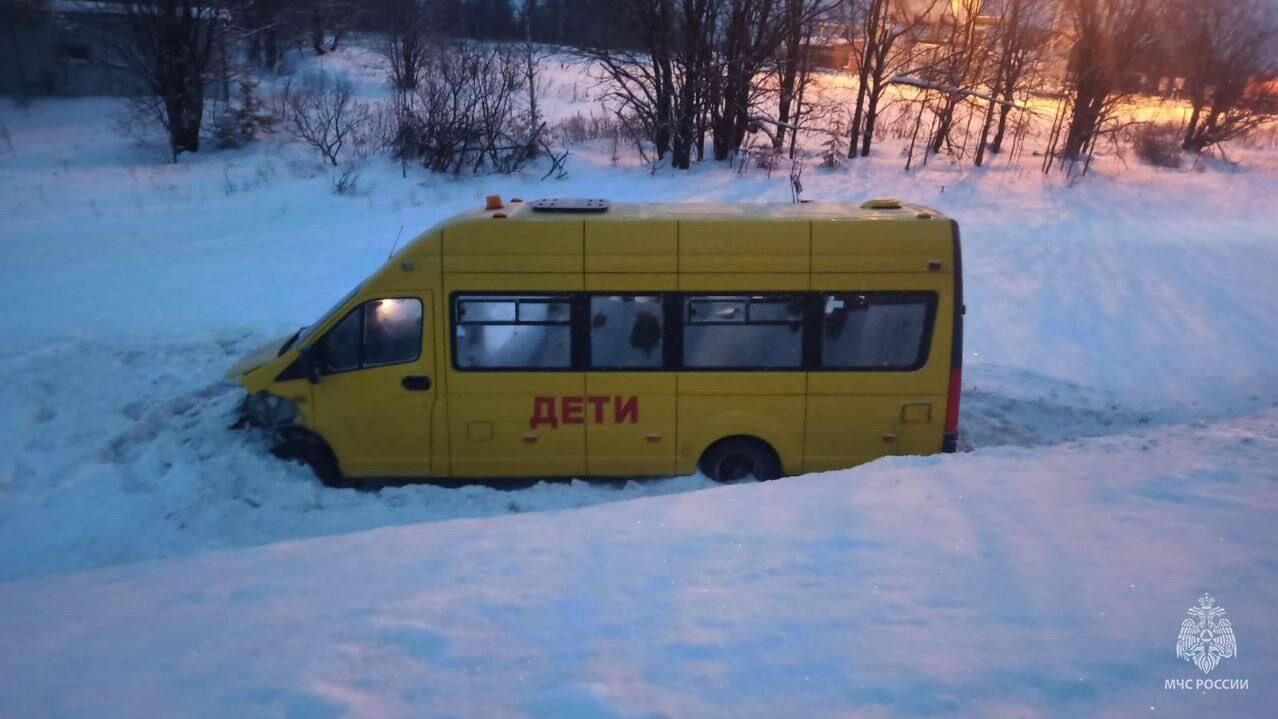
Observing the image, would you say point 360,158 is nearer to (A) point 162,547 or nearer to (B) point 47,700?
(A) point 162,547

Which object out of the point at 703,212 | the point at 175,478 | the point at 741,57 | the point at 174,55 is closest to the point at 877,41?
the point at 741,57

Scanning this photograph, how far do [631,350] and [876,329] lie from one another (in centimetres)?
199

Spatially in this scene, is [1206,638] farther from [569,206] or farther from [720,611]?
[569,206]

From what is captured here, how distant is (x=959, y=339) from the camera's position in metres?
7.44

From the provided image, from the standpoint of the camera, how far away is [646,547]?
524cm

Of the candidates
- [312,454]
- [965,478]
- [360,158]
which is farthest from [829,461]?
[360,158]

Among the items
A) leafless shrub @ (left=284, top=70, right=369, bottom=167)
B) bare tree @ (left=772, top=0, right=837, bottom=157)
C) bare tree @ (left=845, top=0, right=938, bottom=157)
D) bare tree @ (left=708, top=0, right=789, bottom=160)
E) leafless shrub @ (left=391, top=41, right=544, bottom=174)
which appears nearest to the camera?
leafless shrub @ (left=391, top=41, right=544, bottom=174)

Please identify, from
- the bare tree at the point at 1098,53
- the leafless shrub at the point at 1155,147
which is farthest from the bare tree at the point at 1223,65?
the bare tree at the point at 1098,53

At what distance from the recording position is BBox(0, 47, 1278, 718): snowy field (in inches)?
147

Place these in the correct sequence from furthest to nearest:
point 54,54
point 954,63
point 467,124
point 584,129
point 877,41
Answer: point 54,54, point 584,129, point 954,63, point 877,41, point 467,124

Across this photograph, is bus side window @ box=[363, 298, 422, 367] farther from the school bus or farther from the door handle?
the door handle

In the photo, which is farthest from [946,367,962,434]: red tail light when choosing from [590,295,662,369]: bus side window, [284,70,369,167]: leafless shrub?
[284,70,369,167]: leafless shrub

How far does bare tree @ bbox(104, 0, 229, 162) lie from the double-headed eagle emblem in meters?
21.0

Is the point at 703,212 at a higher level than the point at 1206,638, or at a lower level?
higher
